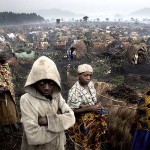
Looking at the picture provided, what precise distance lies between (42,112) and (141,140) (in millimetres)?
1393

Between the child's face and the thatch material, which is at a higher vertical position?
the child's face

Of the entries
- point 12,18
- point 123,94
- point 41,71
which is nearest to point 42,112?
point 41,71

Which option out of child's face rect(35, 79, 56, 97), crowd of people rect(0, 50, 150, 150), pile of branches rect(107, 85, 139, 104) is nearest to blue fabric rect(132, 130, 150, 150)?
crowd of people rect(0, 50, 150, 150)

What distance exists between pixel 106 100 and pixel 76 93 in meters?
1.73

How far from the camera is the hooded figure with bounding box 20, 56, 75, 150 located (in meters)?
2.16

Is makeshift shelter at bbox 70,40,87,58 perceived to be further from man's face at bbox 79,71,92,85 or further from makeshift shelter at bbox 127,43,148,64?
man's face at bbox 79,71,92,85

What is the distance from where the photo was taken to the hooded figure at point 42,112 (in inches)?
85.0

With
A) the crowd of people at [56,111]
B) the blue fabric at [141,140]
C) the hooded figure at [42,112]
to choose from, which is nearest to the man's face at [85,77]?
the crowd of people at [56,111]

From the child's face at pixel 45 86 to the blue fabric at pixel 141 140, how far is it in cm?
135

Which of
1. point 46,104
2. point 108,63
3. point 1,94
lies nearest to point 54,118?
point 46,104

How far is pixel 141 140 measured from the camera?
3.05 meters

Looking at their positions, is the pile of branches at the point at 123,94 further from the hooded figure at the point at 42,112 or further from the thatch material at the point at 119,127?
the hooded figure at the point at 42,112

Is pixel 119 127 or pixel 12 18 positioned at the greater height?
pixel 12 18

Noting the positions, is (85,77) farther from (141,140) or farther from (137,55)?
(137,55)
